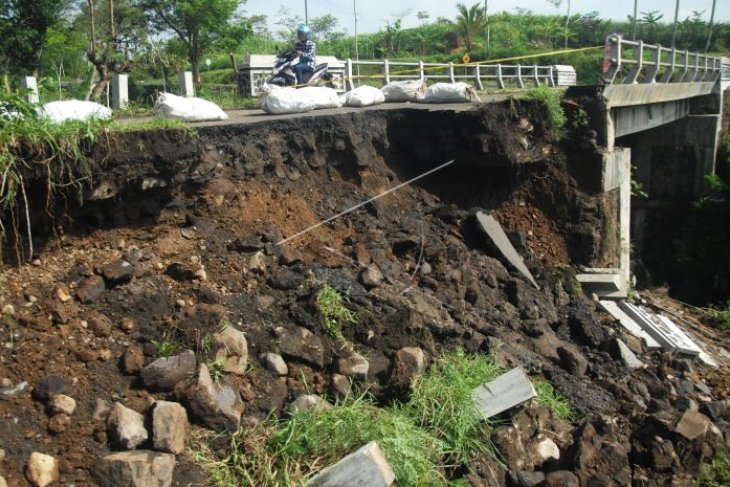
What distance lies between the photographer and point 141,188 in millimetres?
5754

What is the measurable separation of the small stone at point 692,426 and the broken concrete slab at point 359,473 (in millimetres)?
2854

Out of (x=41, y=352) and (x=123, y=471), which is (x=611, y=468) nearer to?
(x=123, y=471)

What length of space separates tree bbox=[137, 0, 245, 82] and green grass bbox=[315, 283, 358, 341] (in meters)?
15.5

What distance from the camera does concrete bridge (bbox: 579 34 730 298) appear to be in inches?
525

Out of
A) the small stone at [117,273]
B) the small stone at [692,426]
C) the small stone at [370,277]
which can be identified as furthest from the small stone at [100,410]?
the small stone at [692,426]

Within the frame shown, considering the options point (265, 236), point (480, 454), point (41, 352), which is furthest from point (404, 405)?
point (41, 352)

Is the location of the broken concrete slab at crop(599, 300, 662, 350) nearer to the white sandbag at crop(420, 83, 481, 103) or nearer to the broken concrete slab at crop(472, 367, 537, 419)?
the white sandbag at crop(420, 83, 481, 103)

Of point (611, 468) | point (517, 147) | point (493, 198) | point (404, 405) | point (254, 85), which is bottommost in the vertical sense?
point (611, 468)

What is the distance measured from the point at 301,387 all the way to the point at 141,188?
2.03 m

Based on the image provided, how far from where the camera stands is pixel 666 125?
2073 centimetres

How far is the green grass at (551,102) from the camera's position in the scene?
10.1 meters

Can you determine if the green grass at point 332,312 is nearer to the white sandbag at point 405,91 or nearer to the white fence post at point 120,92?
the white fence post at point 120,92

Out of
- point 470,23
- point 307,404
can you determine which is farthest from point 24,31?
point 470,23

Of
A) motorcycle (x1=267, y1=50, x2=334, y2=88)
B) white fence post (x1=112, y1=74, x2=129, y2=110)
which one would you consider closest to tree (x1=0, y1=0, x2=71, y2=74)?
motorcycle (x1=267, y1=50, x2=334, y2=88)
